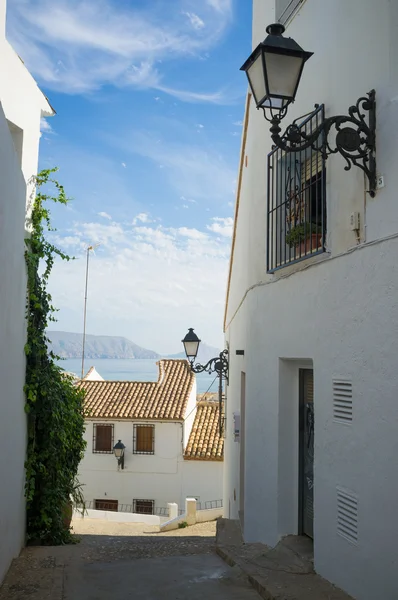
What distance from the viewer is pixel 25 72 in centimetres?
838

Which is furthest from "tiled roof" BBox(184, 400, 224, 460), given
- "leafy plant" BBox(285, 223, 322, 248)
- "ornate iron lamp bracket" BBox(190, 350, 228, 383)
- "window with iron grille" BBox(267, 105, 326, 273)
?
"leafy plant" BBox(285, 223, 322, 248)

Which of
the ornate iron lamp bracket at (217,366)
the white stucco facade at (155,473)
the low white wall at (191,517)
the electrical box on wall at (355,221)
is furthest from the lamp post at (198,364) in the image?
the white stucco facade at (155,473)

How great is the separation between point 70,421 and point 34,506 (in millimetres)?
1350

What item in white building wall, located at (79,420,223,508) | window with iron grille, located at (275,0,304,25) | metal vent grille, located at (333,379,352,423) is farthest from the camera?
white building wall, located at (79,420,223,508)

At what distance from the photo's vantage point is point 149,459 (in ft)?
79.0

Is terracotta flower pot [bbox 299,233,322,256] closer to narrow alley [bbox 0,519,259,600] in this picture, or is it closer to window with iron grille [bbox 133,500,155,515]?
narrow alley [bbox 0,519,259,600]

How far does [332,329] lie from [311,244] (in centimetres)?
103

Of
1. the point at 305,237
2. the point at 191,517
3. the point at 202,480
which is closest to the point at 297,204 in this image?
the point at 305,237

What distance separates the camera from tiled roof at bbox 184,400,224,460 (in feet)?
78.0

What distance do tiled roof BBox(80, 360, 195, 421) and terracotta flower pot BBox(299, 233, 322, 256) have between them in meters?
18.7

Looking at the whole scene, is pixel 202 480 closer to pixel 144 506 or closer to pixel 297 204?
pixel 144 506

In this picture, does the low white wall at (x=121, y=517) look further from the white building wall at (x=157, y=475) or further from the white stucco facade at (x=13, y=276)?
the white stucco facade at (x=13, y=276)

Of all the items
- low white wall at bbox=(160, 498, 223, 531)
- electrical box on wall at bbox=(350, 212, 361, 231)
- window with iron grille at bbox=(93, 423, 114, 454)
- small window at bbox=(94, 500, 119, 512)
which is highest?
electrical box on wall at bbox=(350, 212, 361, 231)

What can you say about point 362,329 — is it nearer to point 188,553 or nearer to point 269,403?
point 269,403
